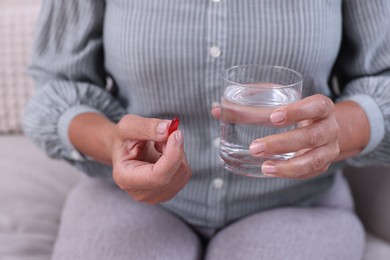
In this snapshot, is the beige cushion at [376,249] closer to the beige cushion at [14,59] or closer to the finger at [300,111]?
the finger at [300,111]

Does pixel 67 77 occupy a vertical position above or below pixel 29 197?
A: above

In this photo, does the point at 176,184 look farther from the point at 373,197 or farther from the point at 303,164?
the point at 373,197

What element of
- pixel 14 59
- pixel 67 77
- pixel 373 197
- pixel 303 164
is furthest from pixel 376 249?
pixel 14 59

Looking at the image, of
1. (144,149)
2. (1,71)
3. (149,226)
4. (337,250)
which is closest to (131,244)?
(149,226)

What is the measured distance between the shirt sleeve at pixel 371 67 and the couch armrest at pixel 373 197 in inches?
6.4

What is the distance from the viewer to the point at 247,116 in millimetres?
701

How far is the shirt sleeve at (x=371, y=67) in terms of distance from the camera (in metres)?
0.88

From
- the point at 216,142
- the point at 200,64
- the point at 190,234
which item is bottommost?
the point at 190,234

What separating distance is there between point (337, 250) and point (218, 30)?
1.21 feet

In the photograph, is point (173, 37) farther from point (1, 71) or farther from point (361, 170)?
point (1, 71)

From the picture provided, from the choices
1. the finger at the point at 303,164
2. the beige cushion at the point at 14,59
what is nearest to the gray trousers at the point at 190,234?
the finger at the point at 303,164

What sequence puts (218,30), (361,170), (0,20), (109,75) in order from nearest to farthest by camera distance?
(218,30) < (109,75) < (361,170) < (0,20)

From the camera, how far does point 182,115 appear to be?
90 cm

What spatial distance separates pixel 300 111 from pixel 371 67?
34 cm
